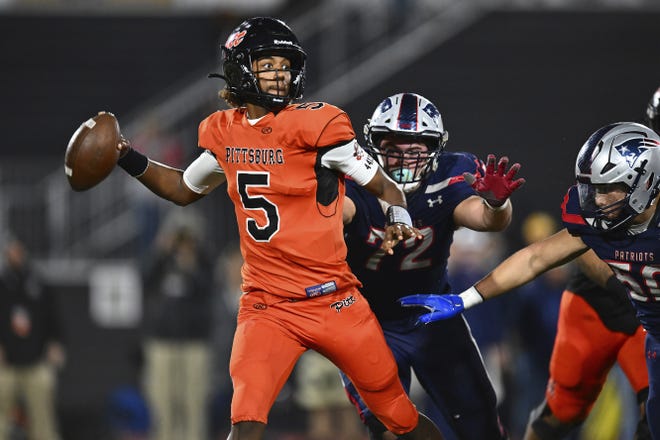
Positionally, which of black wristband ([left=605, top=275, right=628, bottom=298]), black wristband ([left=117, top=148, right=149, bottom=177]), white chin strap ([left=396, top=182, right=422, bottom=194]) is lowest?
black wristband ([left=605, top=275, right=628, bottom=298])

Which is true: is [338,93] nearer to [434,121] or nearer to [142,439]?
[142,439]

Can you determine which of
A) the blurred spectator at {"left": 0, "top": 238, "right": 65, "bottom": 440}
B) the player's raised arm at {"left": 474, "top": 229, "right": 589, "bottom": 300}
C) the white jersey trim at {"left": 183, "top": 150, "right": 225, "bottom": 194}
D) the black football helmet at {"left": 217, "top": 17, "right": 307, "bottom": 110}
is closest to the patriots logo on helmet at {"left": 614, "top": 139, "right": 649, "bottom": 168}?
the player's raised arm at {"left": 474, "top": 229, "right": 589, "bottom": 300}

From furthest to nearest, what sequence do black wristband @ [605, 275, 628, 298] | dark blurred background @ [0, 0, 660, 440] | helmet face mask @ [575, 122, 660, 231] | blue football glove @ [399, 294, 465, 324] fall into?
dark blurred background @ [0, 0, 660, 440], black wristband @ [605, 275, 628, 298], blue football glove @ [399, 294, 465, 324], helmet face mask @ [575, 122, 660, 231]

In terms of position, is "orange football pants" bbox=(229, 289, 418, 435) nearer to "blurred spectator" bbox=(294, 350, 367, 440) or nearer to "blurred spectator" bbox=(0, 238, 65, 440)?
"blurred spectator" bbox=(294, 350, 367, 440)

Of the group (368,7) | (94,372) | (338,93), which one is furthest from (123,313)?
(368,7)

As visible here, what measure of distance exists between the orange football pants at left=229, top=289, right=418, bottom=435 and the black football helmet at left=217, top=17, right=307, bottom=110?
2.77 feet

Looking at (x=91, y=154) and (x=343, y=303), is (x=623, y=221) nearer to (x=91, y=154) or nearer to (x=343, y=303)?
(x=343, y=303)

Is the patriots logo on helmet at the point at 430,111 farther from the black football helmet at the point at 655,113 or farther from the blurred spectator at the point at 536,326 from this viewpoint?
the blurred spectator at the point at 536,326

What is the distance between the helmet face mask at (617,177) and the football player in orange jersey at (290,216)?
76 cm

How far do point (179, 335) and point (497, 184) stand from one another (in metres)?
5.13

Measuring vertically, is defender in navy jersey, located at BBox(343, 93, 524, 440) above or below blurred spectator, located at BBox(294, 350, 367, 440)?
above

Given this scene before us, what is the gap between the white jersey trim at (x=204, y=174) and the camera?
17.4ft

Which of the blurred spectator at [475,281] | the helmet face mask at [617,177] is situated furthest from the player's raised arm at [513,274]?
the blurred spectator at [475,281]

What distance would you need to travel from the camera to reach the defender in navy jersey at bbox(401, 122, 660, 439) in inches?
193
